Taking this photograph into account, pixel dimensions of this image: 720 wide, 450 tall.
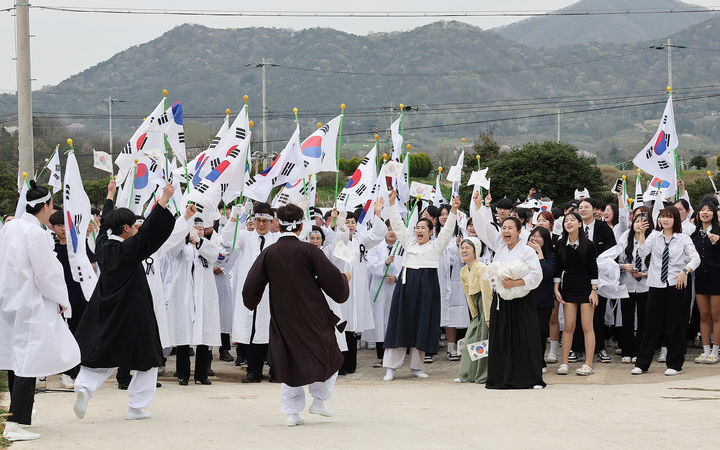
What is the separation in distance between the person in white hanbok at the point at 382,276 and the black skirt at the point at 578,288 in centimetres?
250

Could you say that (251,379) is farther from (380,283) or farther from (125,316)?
(125,316)

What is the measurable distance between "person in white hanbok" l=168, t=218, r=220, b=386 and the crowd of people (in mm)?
17

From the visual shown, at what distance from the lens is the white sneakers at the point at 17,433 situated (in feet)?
23.7

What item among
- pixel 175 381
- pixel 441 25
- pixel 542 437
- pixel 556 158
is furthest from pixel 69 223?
pixel 441 25

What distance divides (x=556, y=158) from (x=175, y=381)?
31030 mm

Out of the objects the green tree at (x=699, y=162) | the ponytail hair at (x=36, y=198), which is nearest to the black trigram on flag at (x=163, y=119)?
the ponytail hair at (x=36, y=198)

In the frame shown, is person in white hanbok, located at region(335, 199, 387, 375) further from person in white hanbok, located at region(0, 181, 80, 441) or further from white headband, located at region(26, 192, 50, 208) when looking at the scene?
person in white hanbok, located at region(0, 181, 80, 441)

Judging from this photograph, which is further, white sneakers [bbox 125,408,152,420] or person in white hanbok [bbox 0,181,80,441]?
white sneakers [bbox 125,408,152,420]

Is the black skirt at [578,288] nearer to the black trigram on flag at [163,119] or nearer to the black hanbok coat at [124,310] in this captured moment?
the black hanbok coat at [124,310]

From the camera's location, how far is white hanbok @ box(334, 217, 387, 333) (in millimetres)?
12414

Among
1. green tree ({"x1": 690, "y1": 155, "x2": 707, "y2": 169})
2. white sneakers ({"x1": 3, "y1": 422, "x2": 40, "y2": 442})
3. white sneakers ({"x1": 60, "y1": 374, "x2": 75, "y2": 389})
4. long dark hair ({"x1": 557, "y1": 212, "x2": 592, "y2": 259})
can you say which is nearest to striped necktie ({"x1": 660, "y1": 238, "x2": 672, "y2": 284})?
long dark hair ({"x1": 557, "y1": 212, "x2": 592, "y2": 259})

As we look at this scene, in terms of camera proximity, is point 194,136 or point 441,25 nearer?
point 194,136

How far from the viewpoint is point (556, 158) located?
131 ft

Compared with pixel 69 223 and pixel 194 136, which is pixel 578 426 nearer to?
pixel 69 223
